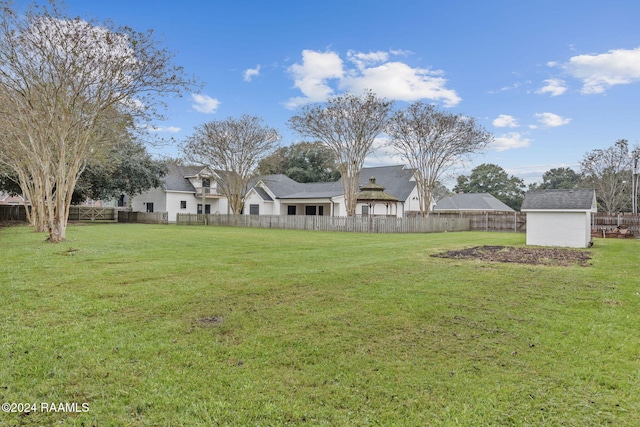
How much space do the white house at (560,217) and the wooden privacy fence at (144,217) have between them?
27975 mm

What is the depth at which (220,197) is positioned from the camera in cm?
3784

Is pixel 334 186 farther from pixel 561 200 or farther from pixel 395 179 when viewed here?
pixel 561 200

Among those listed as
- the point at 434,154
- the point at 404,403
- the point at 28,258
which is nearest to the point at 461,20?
the point at 434,154

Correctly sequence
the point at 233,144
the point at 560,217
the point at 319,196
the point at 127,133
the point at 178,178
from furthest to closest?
the point at 178,178 < the point at 319,196 < the point at 233,144 < the point at 127,133 < the point at 560,217

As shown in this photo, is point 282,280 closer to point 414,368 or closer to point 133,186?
point 414,368

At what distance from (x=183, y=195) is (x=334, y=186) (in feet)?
49.8

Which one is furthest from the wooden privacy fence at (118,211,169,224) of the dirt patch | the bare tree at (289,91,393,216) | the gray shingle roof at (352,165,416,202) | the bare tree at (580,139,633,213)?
the bare tree at (580,139,633,213)

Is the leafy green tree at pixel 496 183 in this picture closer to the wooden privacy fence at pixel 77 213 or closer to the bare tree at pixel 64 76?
the wooden privacy fence at pixel 77 213

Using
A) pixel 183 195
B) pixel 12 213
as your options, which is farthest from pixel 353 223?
pixel 12 213

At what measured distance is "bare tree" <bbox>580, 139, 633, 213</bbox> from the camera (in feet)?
101

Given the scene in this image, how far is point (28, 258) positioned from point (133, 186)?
2339 centimetres

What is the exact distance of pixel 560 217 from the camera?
1438 centimetres

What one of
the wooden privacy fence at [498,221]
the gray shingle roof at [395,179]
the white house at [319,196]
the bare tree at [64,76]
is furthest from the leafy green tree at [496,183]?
the bare tree at [64,76]

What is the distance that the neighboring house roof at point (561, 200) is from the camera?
13.9m
